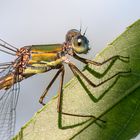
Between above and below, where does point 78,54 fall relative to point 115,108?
above

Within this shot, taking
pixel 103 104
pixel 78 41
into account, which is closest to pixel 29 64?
pixel 78 41

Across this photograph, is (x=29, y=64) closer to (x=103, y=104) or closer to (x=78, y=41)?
(x=78, y=41)

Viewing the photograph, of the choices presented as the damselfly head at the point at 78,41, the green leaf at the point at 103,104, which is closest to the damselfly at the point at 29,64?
the damselfly head at the point at 78,41

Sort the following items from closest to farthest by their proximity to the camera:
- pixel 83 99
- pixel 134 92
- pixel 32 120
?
pixel 134 92
pixel 83 99
pixel 32 120

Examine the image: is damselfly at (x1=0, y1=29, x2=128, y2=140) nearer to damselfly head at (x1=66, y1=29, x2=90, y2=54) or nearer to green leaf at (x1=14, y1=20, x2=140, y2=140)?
damselfly head at (x1=66, y1=29, x2=90, y2=54)

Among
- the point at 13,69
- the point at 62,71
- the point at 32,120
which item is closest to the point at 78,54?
the point at 62,71

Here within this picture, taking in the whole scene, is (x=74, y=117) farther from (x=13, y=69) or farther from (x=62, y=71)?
(x=13, y=69)
